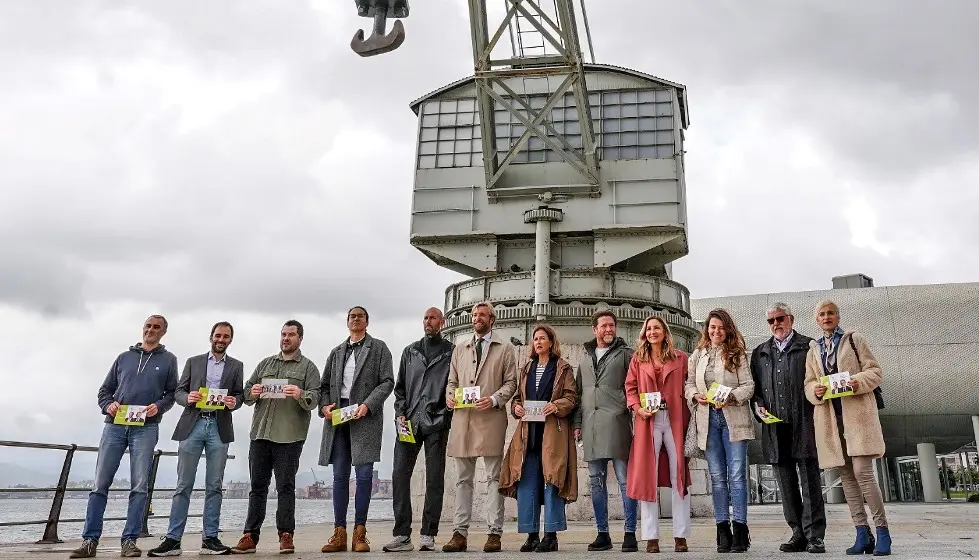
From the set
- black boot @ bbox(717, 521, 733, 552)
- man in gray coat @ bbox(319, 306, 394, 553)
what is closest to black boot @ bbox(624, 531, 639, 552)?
black boot @ bbox(717, 521, 733, 552)

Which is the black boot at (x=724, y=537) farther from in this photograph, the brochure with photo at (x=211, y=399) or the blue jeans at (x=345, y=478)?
the brochure with photo at (x=211, y=399)

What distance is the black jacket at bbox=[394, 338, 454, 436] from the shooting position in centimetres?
662

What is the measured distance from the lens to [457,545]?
19.9 ft

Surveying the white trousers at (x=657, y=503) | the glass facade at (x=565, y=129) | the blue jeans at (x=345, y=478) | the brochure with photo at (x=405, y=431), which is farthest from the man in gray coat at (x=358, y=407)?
the glass facade at (x=565, y=129)

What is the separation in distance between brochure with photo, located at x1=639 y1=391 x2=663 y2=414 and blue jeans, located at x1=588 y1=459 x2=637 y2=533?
0.58 meters

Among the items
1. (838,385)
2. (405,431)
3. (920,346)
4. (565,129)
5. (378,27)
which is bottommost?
(405,431)

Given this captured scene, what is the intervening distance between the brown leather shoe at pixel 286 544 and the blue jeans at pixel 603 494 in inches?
98.6

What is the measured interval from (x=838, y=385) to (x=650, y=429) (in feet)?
4.75

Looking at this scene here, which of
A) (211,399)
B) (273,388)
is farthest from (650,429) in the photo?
(211,399)

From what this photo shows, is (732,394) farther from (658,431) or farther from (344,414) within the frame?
(344,414)

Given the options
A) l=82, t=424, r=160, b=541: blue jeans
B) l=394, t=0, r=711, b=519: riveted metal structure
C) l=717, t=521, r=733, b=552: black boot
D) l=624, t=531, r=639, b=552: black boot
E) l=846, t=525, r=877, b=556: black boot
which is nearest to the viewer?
l=846, t=525, r=877, b=556: black boot

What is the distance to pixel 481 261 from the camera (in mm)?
16953

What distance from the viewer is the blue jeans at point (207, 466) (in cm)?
639

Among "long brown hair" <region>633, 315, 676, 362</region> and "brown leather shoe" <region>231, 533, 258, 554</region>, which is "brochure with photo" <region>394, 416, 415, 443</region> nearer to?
"brown leather shoe" <region>231, 533, 258, 554</region>
